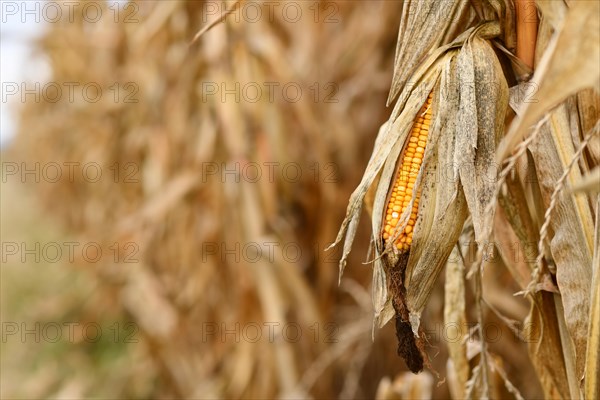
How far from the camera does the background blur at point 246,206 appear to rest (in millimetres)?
1297

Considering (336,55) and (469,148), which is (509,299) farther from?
(469,148)

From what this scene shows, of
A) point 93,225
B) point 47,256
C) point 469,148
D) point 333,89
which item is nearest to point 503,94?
point 469,148

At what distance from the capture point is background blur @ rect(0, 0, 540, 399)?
4.25ft

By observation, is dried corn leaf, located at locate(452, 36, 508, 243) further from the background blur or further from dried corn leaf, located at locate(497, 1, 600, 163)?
the background blur

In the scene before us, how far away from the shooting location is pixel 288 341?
132 cm

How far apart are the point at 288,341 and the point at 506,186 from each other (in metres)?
0.88

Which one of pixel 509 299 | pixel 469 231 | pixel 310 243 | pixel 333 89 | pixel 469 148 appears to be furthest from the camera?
pixel 333 89

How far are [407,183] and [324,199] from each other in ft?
3.36

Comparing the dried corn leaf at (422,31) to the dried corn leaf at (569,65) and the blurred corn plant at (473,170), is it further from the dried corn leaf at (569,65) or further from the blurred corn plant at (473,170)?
the dried corn leaf at (569,65)

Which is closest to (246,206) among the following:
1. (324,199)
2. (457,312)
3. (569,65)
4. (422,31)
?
(324,199)

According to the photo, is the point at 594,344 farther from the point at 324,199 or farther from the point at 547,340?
the point at 324,199

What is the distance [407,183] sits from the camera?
43cm

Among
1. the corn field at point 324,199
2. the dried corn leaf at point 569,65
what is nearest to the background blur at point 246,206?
the corn field at point 324,199

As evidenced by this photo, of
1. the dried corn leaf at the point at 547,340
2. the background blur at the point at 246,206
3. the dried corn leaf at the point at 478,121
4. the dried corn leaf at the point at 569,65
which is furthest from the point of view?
the background blur at the point at 246,206
